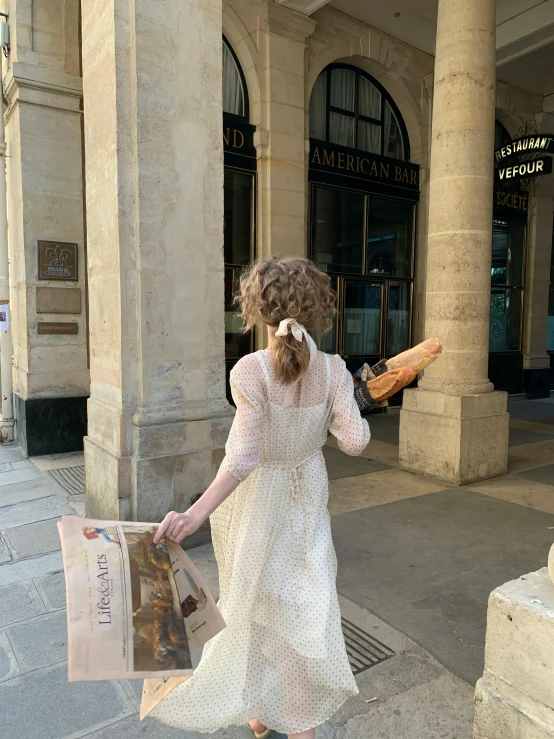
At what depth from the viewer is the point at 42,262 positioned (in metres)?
6.85

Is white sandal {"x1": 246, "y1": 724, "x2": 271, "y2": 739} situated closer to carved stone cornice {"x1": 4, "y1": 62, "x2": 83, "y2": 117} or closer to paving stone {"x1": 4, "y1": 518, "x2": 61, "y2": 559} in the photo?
paving stone {"x1": 4, "y1": 518, "x2": 61, "y2": 559}

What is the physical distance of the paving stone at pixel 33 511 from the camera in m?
4.66

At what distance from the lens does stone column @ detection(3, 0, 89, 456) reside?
6.71 metres

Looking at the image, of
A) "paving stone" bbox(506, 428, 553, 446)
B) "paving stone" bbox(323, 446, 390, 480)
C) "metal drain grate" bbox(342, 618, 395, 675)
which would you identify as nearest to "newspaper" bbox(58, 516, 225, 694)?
"metal drain grate" bbox(342, 618, 395, 675)

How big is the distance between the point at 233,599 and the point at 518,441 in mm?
7093

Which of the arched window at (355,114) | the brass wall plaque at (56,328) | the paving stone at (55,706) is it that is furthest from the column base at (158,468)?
the arched window at (355,114)

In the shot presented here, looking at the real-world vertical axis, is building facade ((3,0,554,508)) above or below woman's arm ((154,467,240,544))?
above

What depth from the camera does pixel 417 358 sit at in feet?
6.67

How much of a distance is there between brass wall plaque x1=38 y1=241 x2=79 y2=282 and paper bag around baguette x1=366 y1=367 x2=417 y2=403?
5.96m

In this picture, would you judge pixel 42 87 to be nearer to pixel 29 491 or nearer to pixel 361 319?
pixel 29 491

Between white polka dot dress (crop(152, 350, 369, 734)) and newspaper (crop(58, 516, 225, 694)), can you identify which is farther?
white polka dot dress (crop(152, 350, 369, 734))

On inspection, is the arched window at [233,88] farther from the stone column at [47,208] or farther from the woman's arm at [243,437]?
the woman's arm at [243,437]

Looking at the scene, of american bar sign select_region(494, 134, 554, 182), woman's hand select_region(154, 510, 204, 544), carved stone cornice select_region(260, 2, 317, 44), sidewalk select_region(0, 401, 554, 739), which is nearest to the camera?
woman's hand select_region(154, 510, 204, 544)

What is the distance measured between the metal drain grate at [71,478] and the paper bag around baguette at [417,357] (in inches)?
Answer: 169
